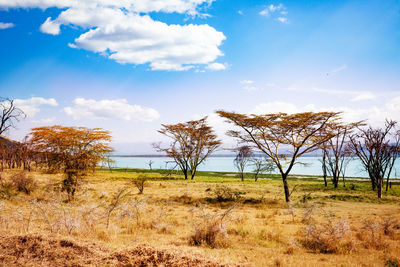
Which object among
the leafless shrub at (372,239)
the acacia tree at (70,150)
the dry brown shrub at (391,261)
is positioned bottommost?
the leafless shrub at (372,239)

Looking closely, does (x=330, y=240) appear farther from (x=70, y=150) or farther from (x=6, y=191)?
(x=6, y=191)

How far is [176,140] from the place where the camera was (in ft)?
129

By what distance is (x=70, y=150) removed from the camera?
1590 cm

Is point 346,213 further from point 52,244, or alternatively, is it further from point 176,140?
point 176,140

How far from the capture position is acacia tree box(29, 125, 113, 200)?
51.4ft

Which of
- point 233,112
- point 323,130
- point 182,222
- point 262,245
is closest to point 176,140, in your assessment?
point 233,112

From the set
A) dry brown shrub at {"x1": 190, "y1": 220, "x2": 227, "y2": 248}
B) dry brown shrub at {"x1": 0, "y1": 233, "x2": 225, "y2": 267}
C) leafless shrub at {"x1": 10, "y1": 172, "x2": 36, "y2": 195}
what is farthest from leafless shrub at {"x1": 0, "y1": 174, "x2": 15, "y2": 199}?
dry brown shrub at {"x1": 190, "y1": 220, "x2": 227, "y2": 248}

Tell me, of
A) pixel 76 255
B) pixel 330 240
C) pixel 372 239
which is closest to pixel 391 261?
pixel 330 240

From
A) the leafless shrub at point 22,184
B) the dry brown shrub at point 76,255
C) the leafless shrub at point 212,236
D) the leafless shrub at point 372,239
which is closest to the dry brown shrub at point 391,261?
the leafless shrub at point 372,239

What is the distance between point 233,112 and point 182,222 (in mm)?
8458

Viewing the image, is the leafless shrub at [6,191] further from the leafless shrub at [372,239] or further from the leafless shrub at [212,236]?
the leafless shrub at [372,239]

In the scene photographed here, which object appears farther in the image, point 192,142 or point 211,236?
point 192,142

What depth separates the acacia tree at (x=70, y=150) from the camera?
15.7 meters

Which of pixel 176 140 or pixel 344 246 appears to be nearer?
Answer: pixel 344 246
